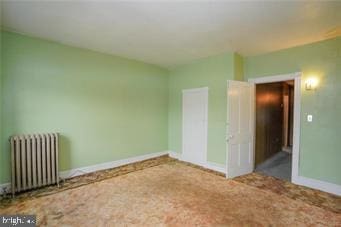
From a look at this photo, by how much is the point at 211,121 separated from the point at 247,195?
1.90m

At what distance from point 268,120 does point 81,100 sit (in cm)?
497

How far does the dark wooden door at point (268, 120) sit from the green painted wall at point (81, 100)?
2692 mm


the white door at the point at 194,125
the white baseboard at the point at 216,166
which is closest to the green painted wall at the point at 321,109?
the white baseboard at the point at 216,166

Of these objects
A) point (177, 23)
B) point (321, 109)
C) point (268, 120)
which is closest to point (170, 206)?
point (177, 23)

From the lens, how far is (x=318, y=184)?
331 cm

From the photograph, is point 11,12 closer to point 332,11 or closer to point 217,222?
point 217,222

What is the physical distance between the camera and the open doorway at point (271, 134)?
461 cm

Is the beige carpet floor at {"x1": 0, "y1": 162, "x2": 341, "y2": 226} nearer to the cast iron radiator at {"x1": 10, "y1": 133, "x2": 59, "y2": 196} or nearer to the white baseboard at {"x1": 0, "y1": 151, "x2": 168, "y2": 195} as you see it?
the cast iron radiator at {"x1": 10, "y1": 133, "x2": 59, "y2": 196}

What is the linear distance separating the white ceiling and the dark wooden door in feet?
5.02

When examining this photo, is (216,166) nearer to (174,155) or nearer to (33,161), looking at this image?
(174,155)

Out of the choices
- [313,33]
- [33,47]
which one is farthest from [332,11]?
[33,47]

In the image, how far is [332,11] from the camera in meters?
2.34

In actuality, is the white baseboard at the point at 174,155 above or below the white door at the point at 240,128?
below

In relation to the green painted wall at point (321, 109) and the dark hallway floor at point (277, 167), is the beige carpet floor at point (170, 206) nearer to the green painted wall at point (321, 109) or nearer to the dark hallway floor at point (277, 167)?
the green painted wall at point (321, 109)
